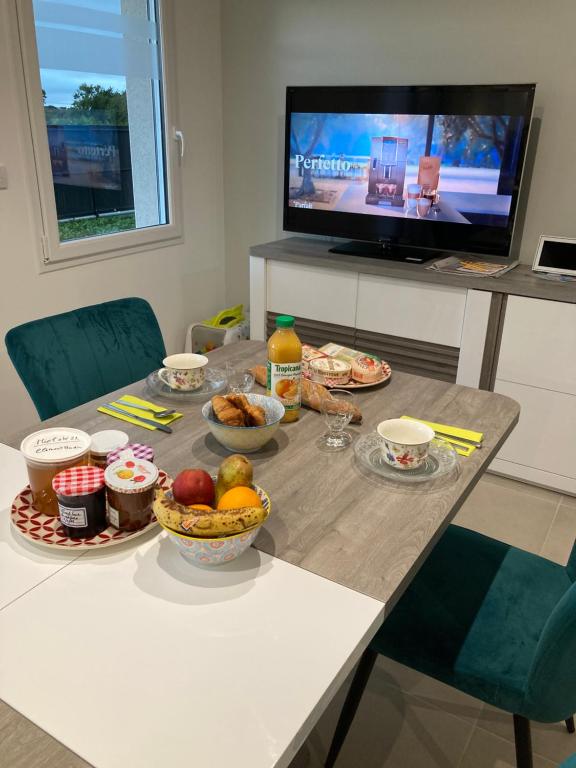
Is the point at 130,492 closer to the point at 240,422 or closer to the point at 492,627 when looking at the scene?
the point at 240,422

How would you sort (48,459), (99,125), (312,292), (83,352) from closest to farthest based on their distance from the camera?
(48,459), (83,352), (99,125), (312,292)

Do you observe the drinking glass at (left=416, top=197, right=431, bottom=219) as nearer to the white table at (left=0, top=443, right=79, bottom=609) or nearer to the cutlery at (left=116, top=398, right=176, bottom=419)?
the cutlery at (left=116, top=398, right=176, bottom=419)

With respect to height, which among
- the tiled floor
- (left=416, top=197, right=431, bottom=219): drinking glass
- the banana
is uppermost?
(left=416, top=197, right=431, bottom=219): drinking glass

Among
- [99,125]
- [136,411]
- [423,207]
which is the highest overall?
[99,125]

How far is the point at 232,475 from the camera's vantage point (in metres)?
1.17

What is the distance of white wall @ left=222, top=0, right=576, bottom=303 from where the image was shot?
2.80 m

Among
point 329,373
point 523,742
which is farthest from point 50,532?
point 523,742

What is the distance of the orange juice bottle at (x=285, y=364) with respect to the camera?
151 centimetres

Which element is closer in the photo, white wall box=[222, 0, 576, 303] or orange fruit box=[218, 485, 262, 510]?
orange fruit box=[218, 485, 262, 510]

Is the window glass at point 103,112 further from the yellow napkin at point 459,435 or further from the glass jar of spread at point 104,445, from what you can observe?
the yellow napkin at point 459,435

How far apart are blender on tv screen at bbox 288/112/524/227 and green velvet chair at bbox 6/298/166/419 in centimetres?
155

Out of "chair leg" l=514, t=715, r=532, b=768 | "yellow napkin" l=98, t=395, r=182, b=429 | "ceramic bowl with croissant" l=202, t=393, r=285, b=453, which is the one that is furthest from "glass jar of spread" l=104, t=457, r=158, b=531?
"chair leg" l=514, t=715, r=532, b=768

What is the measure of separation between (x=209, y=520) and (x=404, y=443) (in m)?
0.50

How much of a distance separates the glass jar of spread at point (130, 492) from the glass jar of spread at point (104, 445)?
0.10 m
